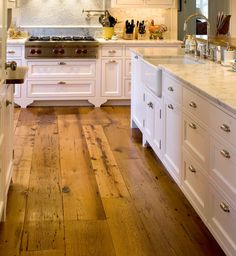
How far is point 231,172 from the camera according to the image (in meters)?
2.38

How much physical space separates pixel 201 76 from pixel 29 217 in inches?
59.0

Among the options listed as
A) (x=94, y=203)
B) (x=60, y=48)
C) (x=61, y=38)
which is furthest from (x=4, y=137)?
(x=61, y=38)

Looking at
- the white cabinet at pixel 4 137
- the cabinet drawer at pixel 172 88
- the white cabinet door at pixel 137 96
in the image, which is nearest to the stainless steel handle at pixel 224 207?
the cabinet drawer at pixel 172 88

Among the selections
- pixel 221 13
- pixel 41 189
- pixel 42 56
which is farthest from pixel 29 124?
pixel 221 13

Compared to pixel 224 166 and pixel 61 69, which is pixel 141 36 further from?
pixel 224 166

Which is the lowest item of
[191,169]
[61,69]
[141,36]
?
[191,169]

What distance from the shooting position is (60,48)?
6.57 meters

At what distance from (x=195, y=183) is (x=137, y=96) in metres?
2.25

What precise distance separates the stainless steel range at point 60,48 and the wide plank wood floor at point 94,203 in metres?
1.53

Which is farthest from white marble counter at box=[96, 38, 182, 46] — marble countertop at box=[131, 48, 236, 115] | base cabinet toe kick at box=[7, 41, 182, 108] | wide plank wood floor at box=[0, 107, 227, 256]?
marble countertop at box=[131, 48, 236, 115]

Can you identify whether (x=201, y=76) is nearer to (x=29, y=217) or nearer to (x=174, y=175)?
(x=174, y=175)

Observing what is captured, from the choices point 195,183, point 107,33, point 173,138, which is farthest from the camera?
point 107,33

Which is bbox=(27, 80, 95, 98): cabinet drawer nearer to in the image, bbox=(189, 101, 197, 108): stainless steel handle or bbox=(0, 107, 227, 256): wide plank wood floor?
bbox=(0, 107, 227, 256): wide plank wood floor

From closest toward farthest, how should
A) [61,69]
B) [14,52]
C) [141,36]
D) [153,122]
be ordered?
[153,122] → [14,52] → [61,69] → [141,36]
